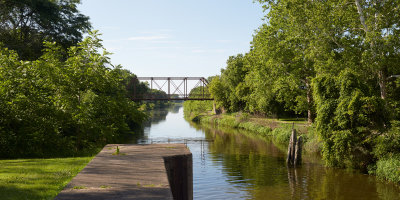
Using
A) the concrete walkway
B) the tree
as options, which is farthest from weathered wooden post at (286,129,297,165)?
the tree

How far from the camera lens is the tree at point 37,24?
3459 centimetres

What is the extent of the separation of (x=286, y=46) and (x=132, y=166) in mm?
24344

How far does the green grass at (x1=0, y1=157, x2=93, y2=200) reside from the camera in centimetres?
925

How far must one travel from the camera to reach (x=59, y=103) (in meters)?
17.9

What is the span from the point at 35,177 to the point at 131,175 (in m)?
3.73

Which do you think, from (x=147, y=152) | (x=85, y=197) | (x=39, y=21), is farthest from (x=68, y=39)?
(x=85, y=197)

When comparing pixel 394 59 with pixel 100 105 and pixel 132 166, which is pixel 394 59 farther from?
pixel 132 166

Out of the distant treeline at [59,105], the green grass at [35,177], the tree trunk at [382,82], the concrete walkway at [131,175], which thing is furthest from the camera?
the tree trunk at [382,82]

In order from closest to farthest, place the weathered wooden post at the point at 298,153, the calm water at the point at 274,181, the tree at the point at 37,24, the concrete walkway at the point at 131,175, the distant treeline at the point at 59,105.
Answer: the concrete walkway at the point at 131,175 → the distant treeline at the point at 59,105 → the calm water at the point at 274,181 → the weathered wooden post at the point at 298,153 → the tree at the point at 37,24

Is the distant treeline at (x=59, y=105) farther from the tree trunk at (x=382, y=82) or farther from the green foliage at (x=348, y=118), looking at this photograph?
the tree trunk at (x=382, y=82)

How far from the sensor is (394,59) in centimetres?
2356

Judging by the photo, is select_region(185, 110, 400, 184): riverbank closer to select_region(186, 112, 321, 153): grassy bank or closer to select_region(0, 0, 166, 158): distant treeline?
select_region(186, 112, 321, 153): grassy bank

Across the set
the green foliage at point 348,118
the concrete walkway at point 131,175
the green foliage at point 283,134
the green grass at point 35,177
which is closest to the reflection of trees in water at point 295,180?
the green foliage at point 348,118

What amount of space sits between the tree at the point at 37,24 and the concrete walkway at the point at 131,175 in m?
25.5
